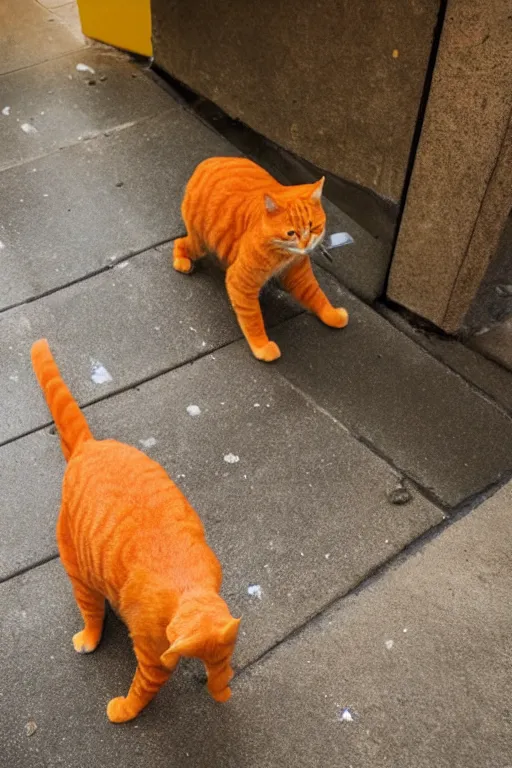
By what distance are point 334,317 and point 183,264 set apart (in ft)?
2.39

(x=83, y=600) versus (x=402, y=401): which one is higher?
(x=83, y=600)

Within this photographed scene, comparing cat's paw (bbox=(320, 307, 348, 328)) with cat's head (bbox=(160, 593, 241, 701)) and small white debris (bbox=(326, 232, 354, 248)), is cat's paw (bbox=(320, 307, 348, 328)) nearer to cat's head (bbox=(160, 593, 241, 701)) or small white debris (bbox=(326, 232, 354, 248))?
small white debris (bbox=(326, 232, 354, 248))

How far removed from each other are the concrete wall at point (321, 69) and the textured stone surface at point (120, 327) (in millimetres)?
725

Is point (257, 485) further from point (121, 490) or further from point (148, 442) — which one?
point (121, 490)

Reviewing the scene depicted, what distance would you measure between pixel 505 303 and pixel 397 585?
1.44 meters

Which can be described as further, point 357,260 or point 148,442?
point 357,260

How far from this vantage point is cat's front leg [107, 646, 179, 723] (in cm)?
170

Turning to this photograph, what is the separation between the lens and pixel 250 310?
9.30 ft

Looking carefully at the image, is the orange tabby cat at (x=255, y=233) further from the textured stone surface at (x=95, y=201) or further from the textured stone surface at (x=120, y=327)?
the textured stone surface at (x=95, y=201)

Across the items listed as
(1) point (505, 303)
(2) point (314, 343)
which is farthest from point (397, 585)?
(1) point (505, 303)

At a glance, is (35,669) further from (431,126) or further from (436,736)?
(431,126)

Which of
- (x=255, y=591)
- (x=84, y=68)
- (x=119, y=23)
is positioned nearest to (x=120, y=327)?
(x=255, y=591)

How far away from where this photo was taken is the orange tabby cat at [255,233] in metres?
2.45

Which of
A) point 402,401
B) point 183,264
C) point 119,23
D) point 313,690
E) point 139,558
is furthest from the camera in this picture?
point 119,23
